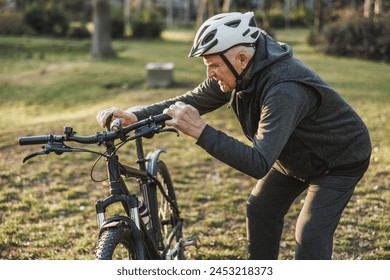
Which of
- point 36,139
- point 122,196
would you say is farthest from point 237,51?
point 36,139

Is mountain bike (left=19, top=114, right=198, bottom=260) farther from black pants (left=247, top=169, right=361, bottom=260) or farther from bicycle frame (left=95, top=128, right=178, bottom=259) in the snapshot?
black pants (left=247, top=169, right=361, bottom=260)

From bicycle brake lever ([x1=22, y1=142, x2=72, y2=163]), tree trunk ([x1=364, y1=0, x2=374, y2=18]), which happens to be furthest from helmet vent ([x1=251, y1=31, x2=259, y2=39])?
tree trunk ([x1=364, y1=0, x2=374, y2=18])

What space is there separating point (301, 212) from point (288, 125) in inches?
27.2

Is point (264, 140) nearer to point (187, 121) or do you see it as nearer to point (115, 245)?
point (187, 121)

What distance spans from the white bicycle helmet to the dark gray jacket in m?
0.13

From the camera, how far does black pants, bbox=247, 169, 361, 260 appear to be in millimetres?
3371

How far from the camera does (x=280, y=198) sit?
3922mm

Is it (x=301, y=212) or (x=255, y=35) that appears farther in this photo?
(x=301, y=212)

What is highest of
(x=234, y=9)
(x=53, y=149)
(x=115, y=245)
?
(x=53, y=149)

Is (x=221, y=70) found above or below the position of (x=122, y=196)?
above

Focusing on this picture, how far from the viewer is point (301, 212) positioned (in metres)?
3.49

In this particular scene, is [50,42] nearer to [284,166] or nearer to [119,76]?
[119,76]
